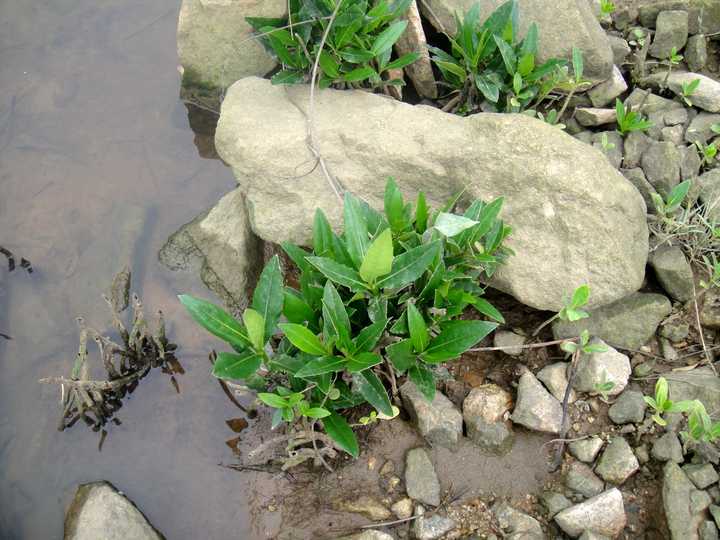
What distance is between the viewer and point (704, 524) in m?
2.50

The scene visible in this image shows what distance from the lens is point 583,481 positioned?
2684 mm

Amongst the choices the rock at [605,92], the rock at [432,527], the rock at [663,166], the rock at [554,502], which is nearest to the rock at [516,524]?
the rock at [554,502]

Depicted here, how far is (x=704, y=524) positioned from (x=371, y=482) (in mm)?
1324

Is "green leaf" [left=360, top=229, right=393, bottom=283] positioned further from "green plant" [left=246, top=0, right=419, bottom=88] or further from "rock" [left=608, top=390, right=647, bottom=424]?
"green plant" [left=246, top=0, right=419, bottom=88]

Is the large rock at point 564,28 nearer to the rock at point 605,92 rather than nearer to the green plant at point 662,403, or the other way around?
the rock at point 605,92

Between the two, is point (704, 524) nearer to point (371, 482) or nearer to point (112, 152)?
point (371, 482)

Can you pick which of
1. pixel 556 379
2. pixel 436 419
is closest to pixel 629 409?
pixel 556 379

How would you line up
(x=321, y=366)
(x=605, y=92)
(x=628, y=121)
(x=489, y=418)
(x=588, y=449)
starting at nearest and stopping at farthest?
(x=321, y=366) → (x=588, y=449) → (x=489, y=418) → (x=628, y=121) → (x=605, y=92)

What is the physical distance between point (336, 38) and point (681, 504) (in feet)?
8.50

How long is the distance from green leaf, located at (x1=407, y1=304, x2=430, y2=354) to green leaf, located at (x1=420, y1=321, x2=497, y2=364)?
0.04 m

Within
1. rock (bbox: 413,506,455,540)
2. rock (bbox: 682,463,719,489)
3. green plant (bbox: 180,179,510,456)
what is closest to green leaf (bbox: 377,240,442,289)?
green plant (bbox: 180,179,510,456)

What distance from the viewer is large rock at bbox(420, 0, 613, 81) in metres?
3.57

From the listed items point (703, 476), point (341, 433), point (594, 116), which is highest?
point (594, 116)

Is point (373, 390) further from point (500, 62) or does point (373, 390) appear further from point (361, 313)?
point (500, 62)
